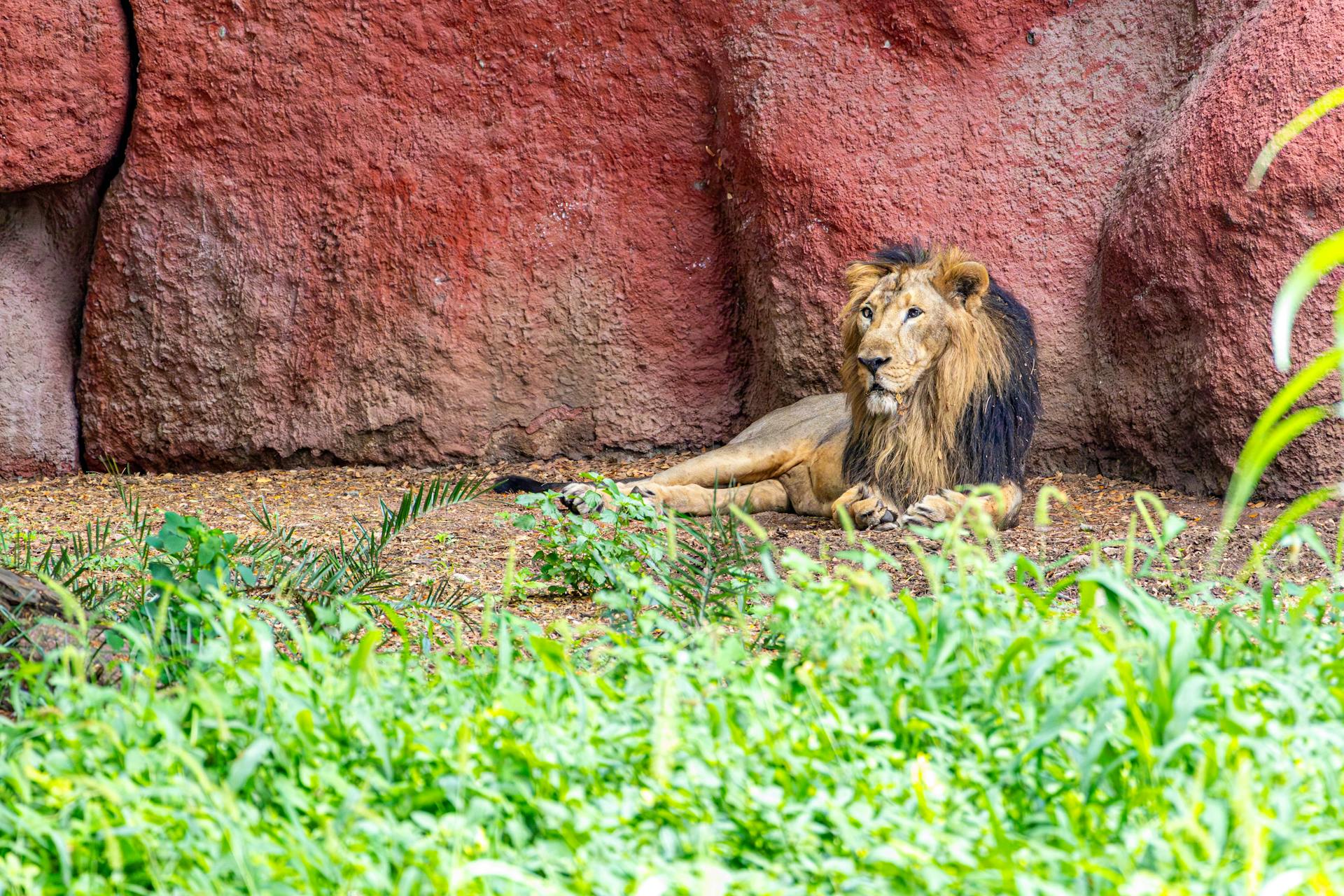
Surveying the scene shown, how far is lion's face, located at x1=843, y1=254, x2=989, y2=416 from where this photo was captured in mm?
5234

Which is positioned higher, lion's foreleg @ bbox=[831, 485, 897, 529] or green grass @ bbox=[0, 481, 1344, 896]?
green grass @ bbox=[0, 481, 1344, 896]

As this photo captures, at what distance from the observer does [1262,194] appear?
5.32m

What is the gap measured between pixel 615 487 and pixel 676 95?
292 centimetres

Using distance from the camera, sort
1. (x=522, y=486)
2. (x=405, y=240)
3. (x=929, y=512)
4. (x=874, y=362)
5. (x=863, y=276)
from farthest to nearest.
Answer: (x=405, y=240)
(x=522, y=486)
(x=863, y=276)
(x=929, y=512)
(x=874, y=362)

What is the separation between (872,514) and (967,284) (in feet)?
3.12

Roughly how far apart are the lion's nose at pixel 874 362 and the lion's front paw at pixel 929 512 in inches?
21.2

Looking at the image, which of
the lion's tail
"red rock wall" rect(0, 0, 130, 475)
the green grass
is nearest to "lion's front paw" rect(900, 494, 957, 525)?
the lion's tail

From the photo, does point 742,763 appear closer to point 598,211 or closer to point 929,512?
point 929,512

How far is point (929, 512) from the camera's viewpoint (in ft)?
17.5

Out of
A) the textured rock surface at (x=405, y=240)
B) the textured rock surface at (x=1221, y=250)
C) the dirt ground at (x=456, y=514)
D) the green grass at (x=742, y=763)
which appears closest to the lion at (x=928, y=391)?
the dirt ground at (x=456, y=514)

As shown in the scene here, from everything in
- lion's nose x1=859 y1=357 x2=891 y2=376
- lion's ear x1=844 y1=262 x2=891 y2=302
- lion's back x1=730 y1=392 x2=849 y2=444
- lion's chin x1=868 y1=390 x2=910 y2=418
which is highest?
lion's ear x1=844 y1=262 x2=891 y2=302

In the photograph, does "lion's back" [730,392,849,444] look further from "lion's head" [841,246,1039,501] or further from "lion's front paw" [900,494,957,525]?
"lion's front paw" [900,494,957,525]

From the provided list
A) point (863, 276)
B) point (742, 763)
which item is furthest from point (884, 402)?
point (742, 763)

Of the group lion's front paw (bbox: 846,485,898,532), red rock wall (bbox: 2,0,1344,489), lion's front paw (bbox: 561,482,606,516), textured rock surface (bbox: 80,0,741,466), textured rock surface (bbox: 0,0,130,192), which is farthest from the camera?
textured rock surface (bbox: 80,0,741,466)
